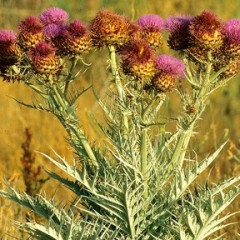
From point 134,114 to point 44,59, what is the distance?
410 mm

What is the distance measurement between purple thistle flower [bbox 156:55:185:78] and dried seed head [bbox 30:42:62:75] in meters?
0.41

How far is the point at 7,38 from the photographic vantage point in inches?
120

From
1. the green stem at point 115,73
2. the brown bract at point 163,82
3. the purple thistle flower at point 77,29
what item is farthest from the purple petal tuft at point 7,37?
the brown bract at point 163,82

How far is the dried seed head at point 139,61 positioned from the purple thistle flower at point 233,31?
33 cm

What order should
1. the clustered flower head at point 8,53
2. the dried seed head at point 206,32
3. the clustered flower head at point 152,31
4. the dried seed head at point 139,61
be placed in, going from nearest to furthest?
the dried seed head at point 139,61 < the dried seed head at point 206,32 < the clustered flower head at point 8,53 < the clustered flower head at point 152,31

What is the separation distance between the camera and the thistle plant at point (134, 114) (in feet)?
9.36

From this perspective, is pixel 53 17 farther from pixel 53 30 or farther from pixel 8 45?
pixel 8 45

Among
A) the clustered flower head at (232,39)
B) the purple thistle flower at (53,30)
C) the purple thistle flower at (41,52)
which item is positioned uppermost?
the clustered flower head at (232,39)

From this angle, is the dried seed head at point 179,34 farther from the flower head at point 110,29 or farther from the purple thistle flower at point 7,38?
the purple thistle flower at point 7,38

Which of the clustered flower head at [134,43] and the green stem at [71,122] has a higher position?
the clustered flower head at [134,43]

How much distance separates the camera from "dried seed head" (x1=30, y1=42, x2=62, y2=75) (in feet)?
9.50

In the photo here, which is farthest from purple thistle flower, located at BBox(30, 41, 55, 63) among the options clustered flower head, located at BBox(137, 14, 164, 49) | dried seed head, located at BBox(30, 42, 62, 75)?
clustered flower head, located at BBox(137, 14, 164, 49)

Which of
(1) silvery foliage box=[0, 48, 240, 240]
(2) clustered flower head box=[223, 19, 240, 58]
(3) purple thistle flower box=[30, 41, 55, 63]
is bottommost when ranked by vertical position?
(1) silvery foliage box=[0, 48, 240, 240]

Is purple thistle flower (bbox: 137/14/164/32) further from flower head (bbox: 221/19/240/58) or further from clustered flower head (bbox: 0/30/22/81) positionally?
clustered flower head (bbox: 0/30/22/81)
